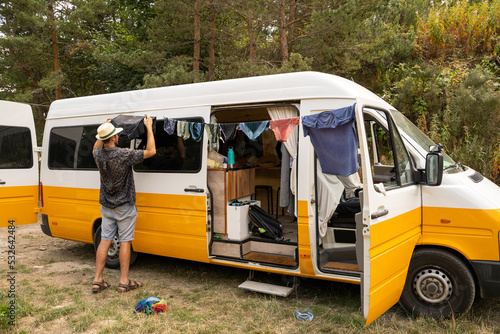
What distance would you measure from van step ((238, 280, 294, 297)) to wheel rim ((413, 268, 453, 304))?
144 centimetres

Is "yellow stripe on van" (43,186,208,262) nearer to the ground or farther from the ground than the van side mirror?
nearer to the ground

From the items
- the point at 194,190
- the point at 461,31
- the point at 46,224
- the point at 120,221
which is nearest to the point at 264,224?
the point at 194,190

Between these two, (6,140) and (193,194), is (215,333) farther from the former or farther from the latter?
(6,140)

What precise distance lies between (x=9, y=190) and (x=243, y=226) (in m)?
4.42

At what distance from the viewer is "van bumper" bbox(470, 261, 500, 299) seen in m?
3.83

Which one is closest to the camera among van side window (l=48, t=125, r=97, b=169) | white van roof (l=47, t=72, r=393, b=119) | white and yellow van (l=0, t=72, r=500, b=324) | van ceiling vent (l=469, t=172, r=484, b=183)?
white and yellow van (l=0, t=72, r=500, b=324)

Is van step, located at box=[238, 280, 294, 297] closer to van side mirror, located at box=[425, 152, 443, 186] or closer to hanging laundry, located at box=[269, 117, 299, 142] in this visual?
hanging laundry, located at box=[269, 117, 299, 142]

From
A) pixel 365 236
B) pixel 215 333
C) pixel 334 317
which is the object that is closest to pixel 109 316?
pixel 215 333

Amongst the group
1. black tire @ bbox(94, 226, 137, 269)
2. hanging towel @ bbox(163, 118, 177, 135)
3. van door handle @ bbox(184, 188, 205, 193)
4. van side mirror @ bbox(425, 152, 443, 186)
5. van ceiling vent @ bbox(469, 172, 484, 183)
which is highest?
hanging towel @ bbox(163, 118, 177, 135)

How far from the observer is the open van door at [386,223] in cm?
318

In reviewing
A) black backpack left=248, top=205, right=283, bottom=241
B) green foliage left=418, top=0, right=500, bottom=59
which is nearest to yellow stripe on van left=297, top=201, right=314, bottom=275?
black backpack left=248, top=205, right=283, bottom=241

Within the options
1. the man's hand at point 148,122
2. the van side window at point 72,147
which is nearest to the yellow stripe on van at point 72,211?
the van side window at point 72,147

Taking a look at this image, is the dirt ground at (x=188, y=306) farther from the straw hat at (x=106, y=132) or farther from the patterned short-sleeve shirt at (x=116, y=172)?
the straw hat at (x=106, y=132)

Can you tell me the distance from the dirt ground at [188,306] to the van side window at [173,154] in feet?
5.26
